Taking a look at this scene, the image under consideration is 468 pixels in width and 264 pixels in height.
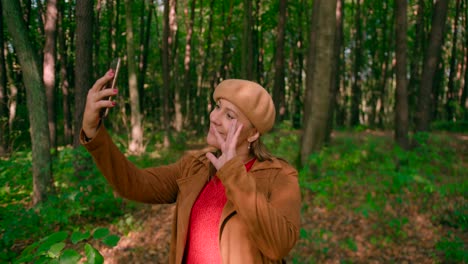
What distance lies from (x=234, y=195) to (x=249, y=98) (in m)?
0.55

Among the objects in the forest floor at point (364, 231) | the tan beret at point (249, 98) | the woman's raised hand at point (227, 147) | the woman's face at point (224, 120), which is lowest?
Result: the forest floor at point (364, 231)

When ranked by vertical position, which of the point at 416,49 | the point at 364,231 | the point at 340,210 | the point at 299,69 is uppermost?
the point at 416,49

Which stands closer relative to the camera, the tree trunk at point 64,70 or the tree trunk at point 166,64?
the tree trunk at point 166,64

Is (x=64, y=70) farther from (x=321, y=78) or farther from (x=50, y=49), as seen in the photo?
(x=321, y=78)

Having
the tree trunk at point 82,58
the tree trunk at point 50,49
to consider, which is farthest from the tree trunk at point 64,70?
the tree trunk at point 82,58

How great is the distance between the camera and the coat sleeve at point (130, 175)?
1.63 metres

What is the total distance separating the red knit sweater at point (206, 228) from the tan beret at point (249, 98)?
0.40m

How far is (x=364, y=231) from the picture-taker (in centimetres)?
594

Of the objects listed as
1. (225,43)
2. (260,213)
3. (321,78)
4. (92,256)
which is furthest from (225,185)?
(225,43)

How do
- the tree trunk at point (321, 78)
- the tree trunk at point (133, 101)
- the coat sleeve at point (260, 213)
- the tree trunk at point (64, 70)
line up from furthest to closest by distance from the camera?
the tree trunk at point (64, 70) < the tree trunk at point (133, 101) < the tree trunk at point (321, 78) < the coat sleeve at point (260, 213)

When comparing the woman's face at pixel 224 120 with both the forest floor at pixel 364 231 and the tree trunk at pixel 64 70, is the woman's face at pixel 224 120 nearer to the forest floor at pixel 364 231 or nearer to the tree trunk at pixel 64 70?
the forest floor at pixel 364 231

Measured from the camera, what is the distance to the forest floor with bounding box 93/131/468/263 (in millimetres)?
5309

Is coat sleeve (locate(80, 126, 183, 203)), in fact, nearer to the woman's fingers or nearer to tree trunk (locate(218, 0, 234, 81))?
the woman's fingers

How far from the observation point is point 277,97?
48.1 feet
